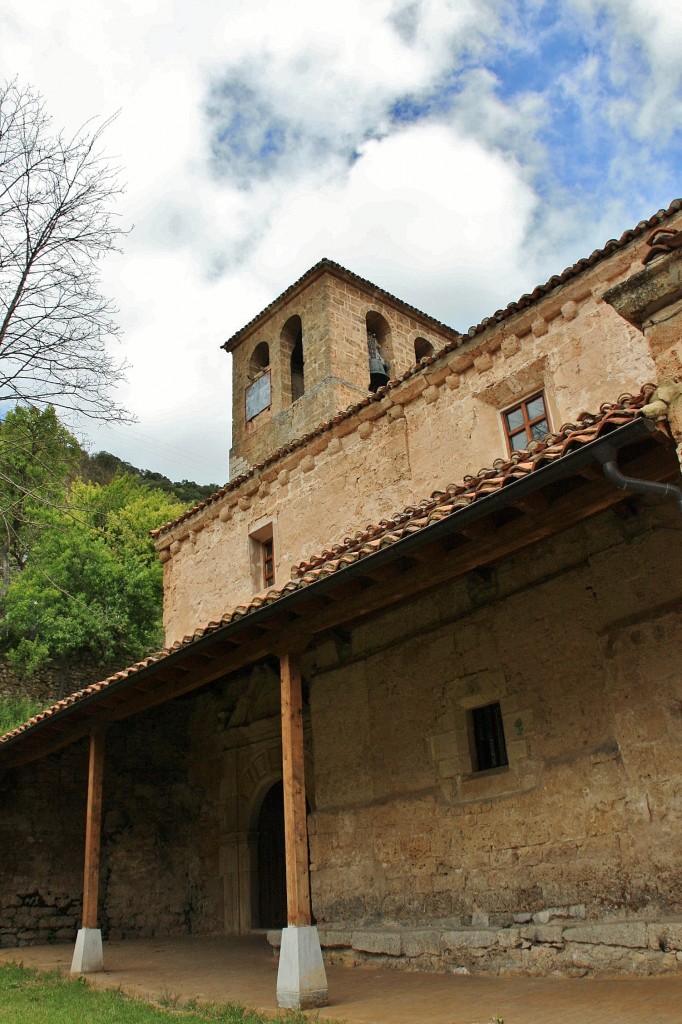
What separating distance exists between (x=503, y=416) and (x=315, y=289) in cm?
879

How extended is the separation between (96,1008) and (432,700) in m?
3.99

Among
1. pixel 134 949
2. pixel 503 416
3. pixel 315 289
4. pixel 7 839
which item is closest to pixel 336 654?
pixel 503 416

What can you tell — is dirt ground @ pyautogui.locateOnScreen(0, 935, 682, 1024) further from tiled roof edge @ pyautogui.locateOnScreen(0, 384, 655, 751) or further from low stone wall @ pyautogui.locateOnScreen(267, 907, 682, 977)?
tiled roof edge @ pyautogui.locateOnScreen(0, 384, 655, 751)

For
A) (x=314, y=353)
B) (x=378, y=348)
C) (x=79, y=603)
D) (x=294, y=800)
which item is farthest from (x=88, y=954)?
(x=378, y=348)

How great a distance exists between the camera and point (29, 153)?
8.29 meters

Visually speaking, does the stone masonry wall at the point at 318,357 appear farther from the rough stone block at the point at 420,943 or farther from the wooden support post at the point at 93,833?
the rough stone block at the point at 420,943

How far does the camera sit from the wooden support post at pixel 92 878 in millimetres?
8633

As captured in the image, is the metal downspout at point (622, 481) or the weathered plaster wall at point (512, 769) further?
the weathered plaster wall at point (512, 769)

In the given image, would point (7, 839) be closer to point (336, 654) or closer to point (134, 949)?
point (134, 949)

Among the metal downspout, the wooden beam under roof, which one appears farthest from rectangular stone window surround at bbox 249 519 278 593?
the metal downspout

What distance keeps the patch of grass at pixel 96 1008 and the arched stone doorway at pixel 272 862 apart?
3.60 m

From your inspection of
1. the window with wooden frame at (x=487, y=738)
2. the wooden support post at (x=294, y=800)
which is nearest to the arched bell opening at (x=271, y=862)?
the window with wooden frame at (x=487, y=738)

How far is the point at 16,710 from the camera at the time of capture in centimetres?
1880

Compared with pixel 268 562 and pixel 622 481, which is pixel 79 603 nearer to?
pixel 268 562
